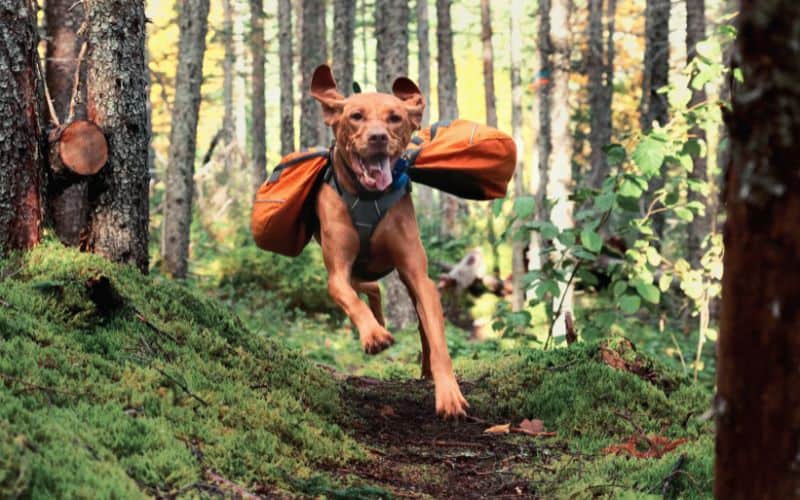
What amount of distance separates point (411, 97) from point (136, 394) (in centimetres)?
305

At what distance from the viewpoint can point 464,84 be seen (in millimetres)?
47531

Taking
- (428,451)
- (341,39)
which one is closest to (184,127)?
(341,39)

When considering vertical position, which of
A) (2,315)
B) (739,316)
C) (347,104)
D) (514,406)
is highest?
(347,104)

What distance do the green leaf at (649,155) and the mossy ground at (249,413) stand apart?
1438 mm

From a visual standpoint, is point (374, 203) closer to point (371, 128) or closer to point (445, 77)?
point (371, 128)

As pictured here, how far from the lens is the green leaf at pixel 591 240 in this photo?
683 centimetres

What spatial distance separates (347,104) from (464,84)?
43.0m

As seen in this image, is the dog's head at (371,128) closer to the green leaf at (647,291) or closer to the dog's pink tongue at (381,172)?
the dog's pink tongue at (381,172)

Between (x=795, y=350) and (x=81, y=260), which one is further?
(x=81, y=260)

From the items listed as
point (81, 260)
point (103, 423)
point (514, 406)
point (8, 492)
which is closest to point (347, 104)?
point (81, 260)

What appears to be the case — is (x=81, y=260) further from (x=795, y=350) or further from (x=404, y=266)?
(x=795, y=350)

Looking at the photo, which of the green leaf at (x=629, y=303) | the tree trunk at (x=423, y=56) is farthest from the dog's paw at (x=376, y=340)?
the tree trunk at (x=423, y=56)

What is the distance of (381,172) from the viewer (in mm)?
5395

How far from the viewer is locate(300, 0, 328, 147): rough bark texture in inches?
798
